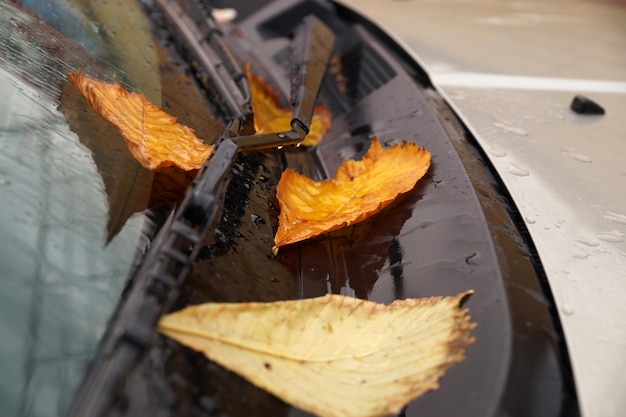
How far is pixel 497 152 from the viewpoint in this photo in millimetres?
1311

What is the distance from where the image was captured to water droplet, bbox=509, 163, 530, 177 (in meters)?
1.23

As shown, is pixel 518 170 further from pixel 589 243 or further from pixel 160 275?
pixel 160 275

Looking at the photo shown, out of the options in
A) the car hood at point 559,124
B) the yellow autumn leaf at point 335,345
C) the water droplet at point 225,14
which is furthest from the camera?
the water droplet at point 225,14

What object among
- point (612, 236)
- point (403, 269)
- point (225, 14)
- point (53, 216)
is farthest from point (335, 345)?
point (225, 14)

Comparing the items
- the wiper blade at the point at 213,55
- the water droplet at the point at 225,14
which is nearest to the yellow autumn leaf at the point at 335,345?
the wiper blade at the point at 213,55

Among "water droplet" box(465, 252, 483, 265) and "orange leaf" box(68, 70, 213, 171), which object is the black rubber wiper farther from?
"water droplet" box(465, 252, 483, 265)

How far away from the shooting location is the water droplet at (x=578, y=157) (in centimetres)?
129

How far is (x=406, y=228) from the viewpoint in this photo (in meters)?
1.12

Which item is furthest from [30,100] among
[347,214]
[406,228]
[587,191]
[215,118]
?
[587,191]

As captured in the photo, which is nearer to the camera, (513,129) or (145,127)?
(145,127)

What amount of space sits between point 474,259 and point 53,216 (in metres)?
0.68

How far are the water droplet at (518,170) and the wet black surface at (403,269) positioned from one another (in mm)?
69

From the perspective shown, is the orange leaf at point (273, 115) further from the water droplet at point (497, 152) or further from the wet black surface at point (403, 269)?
the water droplet at point (497, 152)

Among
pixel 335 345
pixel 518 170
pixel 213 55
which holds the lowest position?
pixel 335 345
